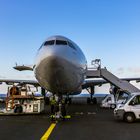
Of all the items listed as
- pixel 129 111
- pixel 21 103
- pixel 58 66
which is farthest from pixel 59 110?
pixel 21 103

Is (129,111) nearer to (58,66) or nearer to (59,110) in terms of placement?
(59,110)

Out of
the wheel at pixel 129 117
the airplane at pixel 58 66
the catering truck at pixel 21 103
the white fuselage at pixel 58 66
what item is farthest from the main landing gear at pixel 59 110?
the catering truck at pixel 21 103

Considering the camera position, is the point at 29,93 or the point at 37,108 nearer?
the point at 37,108

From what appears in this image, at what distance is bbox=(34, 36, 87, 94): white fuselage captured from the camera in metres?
13.6

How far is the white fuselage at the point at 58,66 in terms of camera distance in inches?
534

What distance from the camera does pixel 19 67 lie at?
88.3 ft

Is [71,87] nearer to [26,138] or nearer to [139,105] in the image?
[139,105]

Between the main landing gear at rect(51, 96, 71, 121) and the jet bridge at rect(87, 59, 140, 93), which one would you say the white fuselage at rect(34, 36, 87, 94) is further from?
the jet bridge at rect(87, 59, 140, 93)

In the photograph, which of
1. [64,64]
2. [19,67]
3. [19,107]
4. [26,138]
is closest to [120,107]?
[64,64]

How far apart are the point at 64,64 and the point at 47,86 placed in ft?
5.85

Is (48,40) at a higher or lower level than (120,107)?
higher

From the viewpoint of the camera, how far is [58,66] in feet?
44.6

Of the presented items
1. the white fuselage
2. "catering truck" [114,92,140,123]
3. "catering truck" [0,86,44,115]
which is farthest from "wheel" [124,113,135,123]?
"catering truck" [0,86,44,115]

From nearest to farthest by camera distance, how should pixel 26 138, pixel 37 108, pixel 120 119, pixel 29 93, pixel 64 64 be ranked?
pixel 26 138
pixel 64 64
pixel 120 119
pixel 37 108
pixel 29 93
